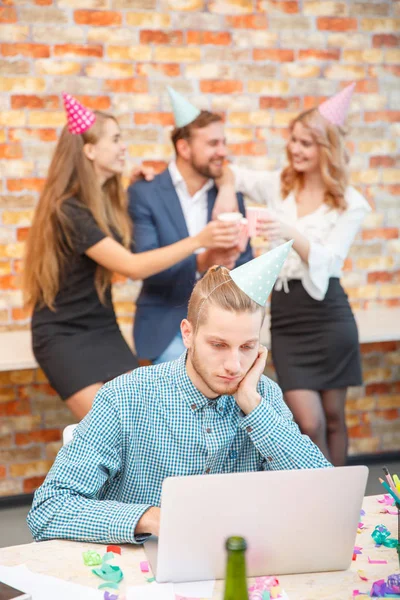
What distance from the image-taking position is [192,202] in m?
3.20

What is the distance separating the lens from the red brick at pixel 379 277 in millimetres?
4102

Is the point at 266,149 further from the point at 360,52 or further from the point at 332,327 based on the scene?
the point at 332,327

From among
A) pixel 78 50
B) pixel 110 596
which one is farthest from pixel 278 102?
pixel 110 596

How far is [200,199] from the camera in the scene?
126 inches

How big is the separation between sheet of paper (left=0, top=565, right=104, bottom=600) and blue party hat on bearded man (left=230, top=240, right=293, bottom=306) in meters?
0.64

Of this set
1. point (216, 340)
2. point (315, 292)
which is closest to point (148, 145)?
point (315, 292)

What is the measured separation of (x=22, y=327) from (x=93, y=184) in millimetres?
986

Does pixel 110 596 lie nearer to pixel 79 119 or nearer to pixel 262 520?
pixel 262 520

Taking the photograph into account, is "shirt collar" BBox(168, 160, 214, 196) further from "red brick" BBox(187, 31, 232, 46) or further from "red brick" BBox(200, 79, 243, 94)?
"red brick" BBox(187, 31, 232, 46)

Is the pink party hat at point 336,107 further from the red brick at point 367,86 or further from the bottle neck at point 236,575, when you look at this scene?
the bottle neck at point 236,575

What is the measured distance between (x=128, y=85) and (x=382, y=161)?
1.35 m

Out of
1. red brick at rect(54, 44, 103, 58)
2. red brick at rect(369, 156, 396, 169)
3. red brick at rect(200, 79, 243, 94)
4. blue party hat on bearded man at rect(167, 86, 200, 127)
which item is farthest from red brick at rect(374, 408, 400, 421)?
red brick at rect(54, 44, 103, 58)

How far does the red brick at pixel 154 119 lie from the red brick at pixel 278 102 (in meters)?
0.47

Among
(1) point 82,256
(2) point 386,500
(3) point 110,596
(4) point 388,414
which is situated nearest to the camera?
(3) point 110,596
